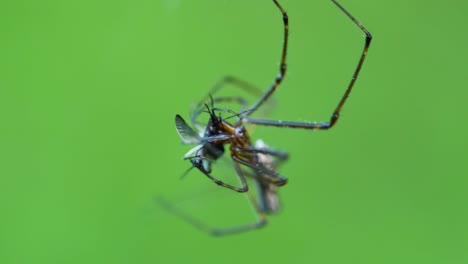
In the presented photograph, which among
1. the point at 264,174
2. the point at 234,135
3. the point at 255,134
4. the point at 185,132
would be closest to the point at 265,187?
the point at 264,174

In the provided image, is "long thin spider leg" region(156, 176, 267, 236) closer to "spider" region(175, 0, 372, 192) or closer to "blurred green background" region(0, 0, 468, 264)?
"blurred green background" region(0, 0, 468, 264)

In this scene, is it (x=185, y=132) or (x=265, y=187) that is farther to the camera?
(x=265, y=187)

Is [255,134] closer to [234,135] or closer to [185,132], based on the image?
[234,135]

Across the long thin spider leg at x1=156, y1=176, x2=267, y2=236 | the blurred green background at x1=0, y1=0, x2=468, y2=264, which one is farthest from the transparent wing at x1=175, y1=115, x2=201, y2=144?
the blurred green background at x1=0, y1=0, x2=468, y2=264

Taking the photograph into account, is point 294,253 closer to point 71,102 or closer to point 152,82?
point 152,82

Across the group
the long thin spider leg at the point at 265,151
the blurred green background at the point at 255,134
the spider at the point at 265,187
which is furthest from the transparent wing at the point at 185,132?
the blurred green background at the point at 255,134

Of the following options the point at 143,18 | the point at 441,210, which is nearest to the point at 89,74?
the point at 143,18

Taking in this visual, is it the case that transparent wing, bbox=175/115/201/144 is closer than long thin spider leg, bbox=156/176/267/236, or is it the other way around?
transparent wing, bbox=175/115/201/144
